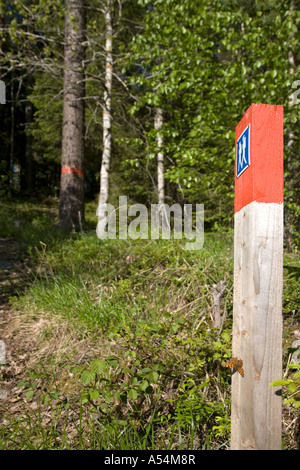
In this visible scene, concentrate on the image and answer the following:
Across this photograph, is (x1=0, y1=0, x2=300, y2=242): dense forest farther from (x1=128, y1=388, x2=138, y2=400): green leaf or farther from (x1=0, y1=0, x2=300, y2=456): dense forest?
(x1=128, y1=388, x2=138, y2=400): green leaf

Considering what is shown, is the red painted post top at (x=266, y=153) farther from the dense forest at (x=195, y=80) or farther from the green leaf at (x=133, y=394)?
the dense forest at (x=195, y=80)

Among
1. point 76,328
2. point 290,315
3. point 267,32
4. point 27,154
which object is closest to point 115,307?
point 76,328

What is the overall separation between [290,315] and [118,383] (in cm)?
186

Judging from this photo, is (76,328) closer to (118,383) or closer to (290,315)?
(118,383)

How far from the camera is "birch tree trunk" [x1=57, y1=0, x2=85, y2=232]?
691 centimetres

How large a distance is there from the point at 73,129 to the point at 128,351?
589 cm

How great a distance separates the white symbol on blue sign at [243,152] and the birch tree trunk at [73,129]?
218 inches

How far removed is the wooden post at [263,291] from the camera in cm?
134

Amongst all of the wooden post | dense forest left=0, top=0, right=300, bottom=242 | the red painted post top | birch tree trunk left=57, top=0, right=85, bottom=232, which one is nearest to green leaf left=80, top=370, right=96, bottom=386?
the wooden post

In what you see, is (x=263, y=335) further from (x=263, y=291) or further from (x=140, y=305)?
(x=140, y=305)

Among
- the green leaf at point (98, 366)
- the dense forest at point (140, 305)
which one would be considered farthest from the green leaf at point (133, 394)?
the green leaf at point (98, 366)

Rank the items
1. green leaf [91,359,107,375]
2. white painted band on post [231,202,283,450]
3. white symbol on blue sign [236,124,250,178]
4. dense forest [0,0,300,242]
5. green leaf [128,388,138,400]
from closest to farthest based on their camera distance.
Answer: white painted band on post [231,202,283,450] → white symbol on blue sign [236,124,250,178] → green leaf [128,388,138,400] → green leaf [91,359,107,375] → dense forest [0,0,300,242]

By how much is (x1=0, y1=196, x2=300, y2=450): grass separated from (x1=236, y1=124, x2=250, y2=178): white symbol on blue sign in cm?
87

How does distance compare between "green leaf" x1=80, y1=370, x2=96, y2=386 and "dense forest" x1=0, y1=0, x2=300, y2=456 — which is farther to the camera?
"dense forest" x1=0, y1=0, x2=300, y2=456
